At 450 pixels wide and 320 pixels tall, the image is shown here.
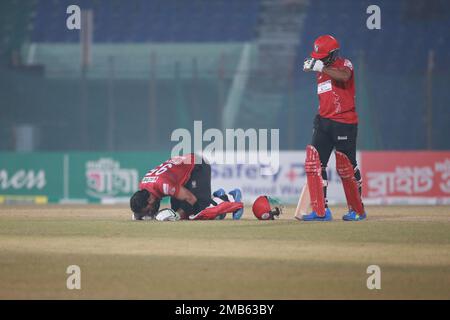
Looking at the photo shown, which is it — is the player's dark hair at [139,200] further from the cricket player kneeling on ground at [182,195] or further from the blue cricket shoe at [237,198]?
the blue cricket shoe at [237,198]

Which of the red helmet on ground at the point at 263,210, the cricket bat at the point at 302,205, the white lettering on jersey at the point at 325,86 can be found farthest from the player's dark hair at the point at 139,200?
the white lettering on jersey at the point at 325,86

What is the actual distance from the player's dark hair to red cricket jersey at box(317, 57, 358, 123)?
2.60 metres

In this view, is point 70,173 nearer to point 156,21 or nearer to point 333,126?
point 156,21

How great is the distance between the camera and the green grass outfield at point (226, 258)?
803cm

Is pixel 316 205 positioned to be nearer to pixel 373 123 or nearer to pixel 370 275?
pixel 370 275

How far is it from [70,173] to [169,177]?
989 cm

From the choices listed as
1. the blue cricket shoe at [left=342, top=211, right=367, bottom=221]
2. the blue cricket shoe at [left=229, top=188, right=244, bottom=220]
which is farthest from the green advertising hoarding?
the blue cricket shoe at [left=342, top=211, right=367, bottom=221]

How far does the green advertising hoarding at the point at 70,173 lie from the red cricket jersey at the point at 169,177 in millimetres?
8801

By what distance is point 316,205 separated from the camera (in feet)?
44.6

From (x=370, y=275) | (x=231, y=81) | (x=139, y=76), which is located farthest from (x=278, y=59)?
(x=370, y=275)

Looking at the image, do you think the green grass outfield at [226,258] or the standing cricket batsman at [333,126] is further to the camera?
the standing cricket batsman at [333,126]

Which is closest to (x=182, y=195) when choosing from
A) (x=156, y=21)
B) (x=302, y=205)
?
(x=302, y=205)

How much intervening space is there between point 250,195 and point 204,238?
1060 cm
